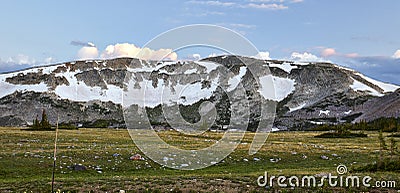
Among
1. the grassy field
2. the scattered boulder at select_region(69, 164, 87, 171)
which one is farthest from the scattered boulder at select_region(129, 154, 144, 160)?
the scattered boulder at select_region(69, 164, 87, 171)

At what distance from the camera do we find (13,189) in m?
23.8

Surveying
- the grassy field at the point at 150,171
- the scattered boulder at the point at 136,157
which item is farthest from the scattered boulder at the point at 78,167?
the scattered boulder at the point at 136,157

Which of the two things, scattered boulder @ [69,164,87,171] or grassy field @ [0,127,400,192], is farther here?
scattered boulder @ [69,164,87,171]

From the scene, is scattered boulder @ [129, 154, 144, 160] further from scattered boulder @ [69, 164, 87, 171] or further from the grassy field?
scattered boulder @ [69, 164, 87, 171]

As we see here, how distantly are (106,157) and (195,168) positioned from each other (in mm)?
8009

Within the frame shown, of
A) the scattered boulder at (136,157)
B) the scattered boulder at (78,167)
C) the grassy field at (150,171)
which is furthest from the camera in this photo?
the scattered boulder at (136,157)

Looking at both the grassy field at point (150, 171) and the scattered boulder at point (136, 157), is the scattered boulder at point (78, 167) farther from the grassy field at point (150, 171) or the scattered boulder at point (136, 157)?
the scattered boulder at point (136, 157)

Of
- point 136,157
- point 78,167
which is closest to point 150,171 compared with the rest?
point 136,157

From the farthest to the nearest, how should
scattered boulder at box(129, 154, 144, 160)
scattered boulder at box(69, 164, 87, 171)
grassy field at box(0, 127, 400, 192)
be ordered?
scattered boulder at box(129, 154, 144, 160), scattered boulder at box(69, 164, 87, 171), grassy field at box(0, 127, 400, 192)

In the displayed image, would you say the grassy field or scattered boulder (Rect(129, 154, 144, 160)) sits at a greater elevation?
scattered boulder (Rect(129, 154, 144, 160))

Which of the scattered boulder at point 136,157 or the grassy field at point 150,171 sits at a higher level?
the scattered boulder at point 136,157

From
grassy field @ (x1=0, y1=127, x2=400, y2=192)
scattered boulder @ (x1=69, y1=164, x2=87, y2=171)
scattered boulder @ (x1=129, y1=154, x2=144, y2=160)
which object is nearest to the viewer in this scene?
grassy field @ (x1=0, y1=127, x2=400, y2=192)

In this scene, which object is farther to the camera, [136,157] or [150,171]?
[136,157]

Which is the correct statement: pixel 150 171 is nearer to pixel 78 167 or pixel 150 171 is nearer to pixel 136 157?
pixel 136 157
